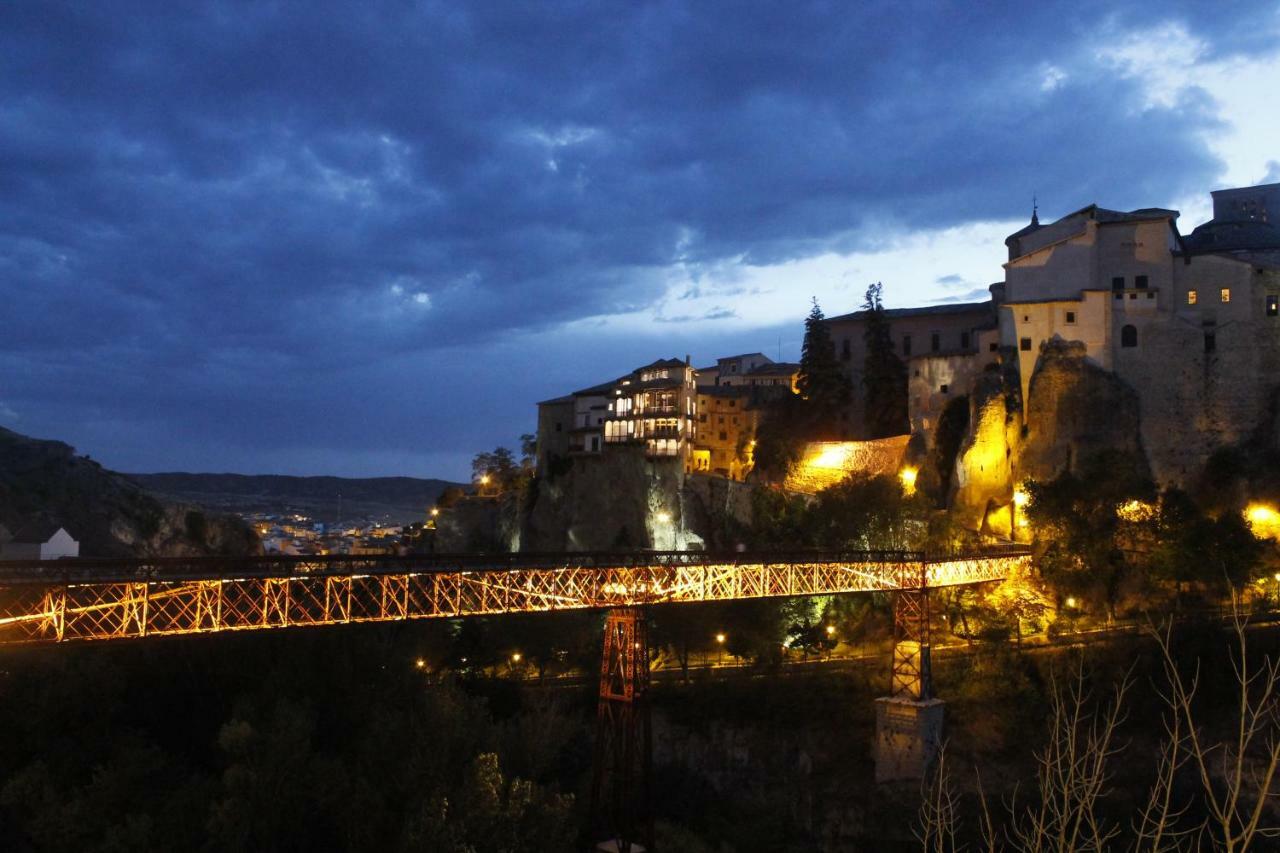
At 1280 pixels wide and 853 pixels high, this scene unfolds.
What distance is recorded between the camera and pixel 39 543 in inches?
2800

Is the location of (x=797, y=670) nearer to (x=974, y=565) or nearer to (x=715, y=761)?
(x=715, y=761)

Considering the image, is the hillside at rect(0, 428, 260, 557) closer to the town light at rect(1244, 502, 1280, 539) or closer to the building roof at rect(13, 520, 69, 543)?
the building roof at rect(13, 520, 69, 543)

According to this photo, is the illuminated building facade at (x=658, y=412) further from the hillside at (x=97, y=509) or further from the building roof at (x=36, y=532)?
the building roof at (x=36, y=532)

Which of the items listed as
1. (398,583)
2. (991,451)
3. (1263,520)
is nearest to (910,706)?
(398,583)

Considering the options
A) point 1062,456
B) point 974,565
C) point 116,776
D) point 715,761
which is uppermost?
point 1062,456

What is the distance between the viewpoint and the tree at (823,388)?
7550 centimetres

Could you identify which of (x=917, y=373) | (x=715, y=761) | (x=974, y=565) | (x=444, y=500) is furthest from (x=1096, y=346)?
(x=444, y=500)

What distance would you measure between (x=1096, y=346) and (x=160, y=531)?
72.6 metres

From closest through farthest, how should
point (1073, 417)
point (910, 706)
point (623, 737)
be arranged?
point (623, 737)
point (910, 706)
point (1073, 417)

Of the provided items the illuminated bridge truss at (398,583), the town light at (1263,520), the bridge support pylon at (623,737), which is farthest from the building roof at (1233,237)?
the bridge support pylon at (623,737)

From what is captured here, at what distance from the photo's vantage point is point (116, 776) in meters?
32.9

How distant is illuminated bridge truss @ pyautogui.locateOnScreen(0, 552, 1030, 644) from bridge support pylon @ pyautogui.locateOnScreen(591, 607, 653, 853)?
43.4 inches

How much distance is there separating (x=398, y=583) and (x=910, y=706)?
71.4 feet

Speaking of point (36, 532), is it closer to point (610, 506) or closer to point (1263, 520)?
point (610, 506)
